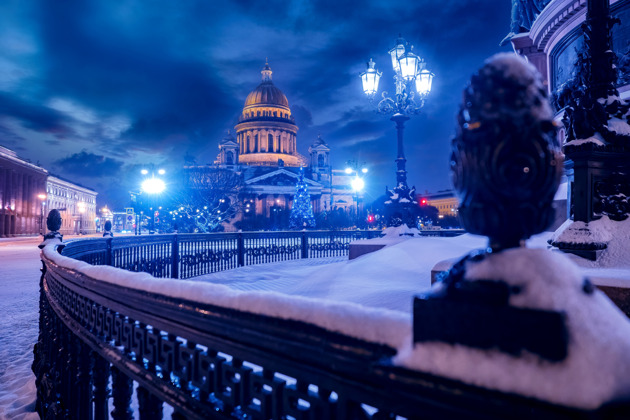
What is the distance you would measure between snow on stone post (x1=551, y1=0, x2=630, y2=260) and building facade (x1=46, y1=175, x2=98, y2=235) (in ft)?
279

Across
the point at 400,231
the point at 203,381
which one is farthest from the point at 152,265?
the point at 203,381

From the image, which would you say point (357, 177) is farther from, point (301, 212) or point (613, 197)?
point (613, 197)

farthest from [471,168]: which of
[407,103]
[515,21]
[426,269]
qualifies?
[515,21]

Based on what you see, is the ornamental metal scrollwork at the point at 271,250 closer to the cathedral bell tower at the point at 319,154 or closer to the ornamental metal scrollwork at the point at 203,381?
the ornamental metal scrollwork at the point at 203,381

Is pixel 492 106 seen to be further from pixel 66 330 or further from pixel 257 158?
pixel 257 158

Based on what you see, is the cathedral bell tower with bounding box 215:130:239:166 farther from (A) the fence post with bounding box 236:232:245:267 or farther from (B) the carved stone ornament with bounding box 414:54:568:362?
(B) the carved stone ornament with bounding box 414:54:568:362

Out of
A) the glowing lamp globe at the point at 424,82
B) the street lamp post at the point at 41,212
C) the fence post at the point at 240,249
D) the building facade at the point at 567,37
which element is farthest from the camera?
the street lamp post at the point at 41,212

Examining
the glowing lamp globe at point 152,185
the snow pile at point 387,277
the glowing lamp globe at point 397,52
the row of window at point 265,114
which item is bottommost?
the snow pile at point 387,277

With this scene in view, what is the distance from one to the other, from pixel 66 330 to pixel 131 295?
174 cm

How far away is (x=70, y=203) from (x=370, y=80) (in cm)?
10750

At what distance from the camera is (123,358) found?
213 centimetres

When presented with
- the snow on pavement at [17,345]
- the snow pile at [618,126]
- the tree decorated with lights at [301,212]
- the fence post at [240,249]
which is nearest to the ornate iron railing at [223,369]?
the snow on pavement at [17,345]

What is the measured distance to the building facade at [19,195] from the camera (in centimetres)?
5953

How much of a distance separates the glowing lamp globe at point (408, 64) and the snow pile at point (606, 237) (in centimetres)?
800
